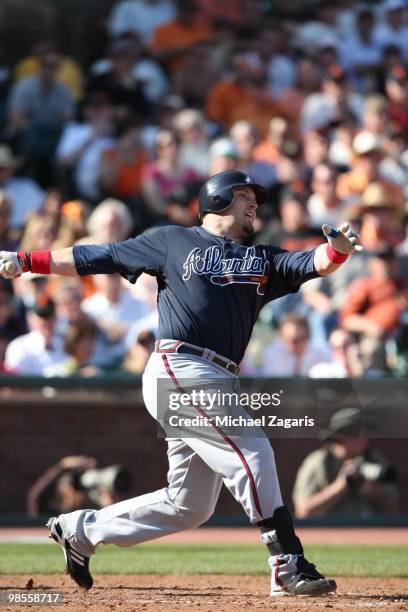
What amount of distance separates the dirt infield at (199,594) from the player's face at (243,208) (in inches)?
71.0

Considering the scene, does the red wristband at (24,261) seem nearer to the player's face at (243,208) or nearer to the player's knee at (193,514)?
the player's face at (243,208)

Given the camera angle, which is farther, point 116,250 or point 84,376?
point 84,376

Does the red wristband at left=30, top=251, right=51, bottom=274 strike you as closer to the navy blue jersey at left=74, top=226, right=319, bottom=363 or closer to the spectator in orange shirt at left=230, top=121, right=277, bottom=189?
the navy blue jersey at left=74, top=226, right=319, bottom=363

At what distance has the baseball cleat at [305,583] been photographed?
17.2 ft

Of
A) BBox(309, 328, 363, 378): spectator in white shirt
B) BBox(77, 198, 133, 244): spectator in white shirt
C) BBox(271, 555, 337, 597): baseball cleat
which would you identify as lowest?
BBox(271, 555, 337, 597): baseball cleat

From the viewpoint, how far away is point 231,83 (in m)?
13.5

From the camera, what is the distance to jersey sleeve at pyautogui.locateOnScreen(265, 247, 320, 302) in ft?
18.4

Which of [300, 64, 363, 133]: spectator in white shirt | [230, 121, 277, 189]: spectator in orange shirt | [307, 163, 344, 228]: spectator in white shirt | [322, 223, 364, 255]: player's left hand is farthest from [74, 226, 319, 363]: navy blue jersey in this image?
[300, 64, 363, 133]: spectator in white shirt

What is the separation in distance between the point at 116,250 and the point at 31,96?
7817 mm

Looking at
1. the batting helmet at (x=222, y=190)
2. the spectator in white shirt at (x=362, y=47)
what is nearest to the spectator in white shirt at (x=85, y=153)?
the spectator in white shirt at (x=362, y=47)

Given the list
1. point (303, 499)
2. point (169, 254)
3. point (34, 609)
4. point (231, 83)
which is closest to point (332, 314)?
point (303, 499)

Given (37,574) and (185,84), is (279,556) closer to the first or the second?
(37,574)

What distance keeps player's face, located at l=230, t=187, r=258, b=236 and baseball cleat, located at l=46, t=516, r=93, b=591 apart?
174 cm

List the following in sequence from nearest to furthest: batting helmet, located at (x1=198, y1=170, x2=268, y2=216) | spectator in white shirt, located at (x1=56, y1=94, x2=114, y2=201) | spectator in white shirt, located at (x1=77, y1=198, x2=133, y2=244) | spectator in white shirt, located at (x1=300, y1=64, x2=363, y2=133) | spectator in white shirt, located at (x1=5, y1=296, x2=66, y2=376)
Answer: batting helmet, located at (x1=198, y1=170, x2=268, y2=216) → spectator in white shirt, located at (x1=5, y1=296, x2=66, y2=376) → spectator in white shirt, located at (x1=77, y1=198, x2=133, y2=244) → spectator in white shirt, located at (x1=56, y1=94, x2=114, y2=201) → spectator in white shirt, located at (x1=300, y1=64, x2=363, y2=133)
